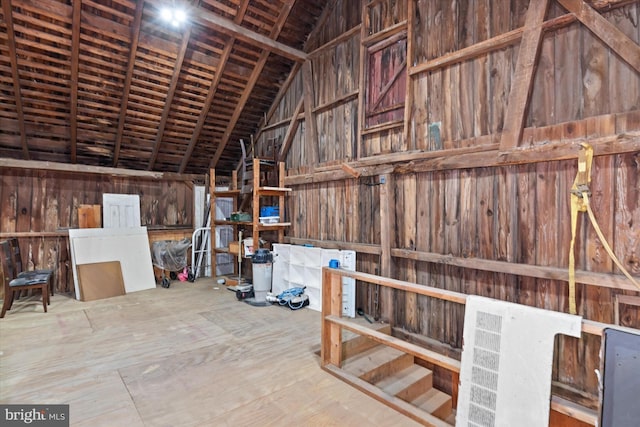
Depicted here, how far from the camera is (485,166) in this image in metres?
3.01

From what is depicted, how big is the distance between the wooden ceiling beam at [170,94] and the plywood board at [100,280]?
208 cm

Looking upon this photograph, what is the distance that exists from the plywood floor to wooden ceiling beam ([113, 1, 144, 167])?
2757mm

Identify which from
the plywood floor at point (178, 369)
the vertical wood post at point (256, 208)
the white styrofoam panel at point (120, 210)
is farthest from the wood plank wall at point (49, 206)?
the vertical wood post at point (256, 208)

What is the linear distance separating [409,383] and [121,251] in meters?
5.10

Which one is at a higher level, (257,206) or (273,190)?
(273,190)

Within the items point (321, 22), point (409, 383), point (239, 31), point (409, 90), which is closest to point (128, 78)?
point (239, 31)

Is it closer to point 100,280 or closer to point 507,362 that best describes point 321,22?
point 507,362

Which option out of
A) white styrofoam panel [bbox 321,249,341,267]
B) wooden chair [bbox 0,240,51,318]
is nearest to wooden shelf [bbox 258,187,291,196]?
white styrofoam panel [bbox 321,249,341,267]

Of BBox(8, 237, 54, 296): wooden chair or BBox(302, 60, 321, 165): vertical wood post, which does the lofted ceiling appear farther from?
BBox(8, 237, 54, 296): wooden chair

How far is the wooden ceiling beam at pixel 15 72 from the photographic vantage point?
11.8 ft

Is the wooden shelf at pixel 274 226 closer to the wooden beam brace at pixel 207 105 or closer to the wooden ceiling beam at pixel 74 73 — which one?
the wooden beam brace at pixel 207 105

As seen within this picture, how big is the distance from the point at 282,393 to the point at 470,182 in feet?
8.33
